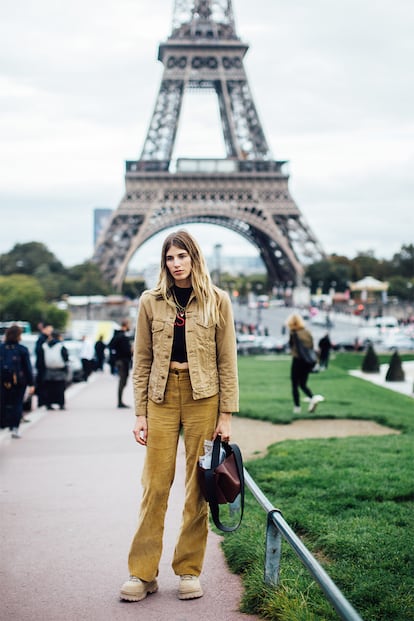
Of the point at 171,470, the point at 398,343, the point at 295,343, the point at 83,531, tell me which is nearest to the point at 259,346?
the point at 398,343

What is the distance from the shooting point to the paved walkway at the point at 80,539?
183 inches

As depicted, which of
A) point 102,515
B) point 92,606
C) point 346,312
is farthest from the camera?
point 346,312

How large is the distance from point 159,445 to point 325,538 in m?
1.55

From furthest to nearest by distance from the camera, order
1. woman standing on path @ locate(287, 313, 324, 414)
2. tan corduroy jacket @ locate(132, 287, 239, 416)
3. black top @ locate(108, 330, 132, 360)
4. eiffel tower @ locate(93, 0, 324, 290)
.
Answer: eiffel tower @ locate(93, 0, 324, 290)
black top @ locate(108, 330, 132, 360)
woman standing on path @ locate(287, 313, 324, 414)
tan corduroy jacket @ locate(132, 287, 239, 416)

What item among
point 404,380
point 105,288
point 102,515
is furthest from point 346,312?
point 102,515

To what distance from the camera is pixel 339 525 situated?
20.1ft

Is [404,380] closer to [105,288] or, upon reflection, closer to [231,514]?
[231,514]

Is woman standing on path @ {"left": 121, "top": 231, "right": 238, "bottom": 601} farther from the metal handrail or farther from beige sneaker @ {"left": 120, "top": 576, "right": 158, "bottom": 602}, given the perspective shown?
the metal handrail

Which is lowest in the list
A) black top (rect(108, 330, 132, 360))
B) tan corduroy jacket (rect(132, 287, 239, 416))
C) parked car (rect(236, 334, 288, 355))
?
parked car (rect(236, 334, 288, 355))

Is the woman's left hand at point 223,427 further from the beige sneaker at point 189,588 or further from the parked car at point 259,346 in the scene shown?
the parked car at point 259,346

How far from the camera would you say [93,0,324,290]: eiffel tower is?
6912 cm

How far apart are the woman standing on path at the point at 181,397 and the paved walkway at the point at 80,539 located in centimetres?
20

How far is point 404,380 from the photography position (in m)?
24.6

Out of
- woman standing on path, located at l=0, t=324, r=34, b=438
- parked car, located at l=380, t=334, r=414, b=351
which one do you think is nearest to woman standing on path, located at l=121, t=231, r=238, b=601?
woman standing on path, located at l=0, t=324, r=34, b=438
